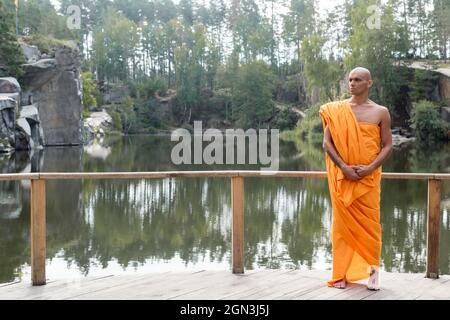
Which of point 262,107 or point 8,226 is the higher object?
point 262,107

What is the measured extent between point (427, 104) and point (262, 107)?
21223mm

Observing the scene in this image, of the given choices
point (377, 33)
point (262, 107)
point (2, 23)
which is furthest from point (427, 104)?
point (2, 23)

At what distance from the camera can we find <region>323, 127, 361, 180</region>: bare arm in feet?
10.4

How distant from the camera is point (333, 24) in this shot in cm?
5062

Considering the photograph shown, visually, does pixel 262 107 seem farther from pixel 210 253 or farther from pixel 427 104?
pixel 210 253

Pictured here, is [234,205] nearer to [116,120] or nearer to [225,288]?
[225,288]

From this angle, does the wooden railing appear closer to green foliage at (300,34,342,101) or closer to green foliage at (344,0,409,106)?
green foliage at (344,0,409,106)

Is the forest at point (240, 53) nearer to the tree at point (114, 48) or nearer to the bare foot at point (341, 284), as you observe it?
the tree at point (114, 48)

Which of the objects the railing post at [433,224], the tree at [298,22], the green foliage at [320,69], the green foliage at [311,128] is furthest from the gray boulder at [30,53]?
the tree at [298,22]

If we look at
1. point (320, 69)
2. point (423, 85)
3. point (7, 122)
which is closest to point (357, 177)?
point (7, 122)

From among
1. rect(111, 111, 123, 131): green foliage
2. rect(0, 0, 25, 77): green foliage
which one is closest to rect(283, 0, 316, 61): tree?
rect(111, 111, 123, 131): green foliage

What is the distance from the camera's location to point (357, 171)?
319 centimetres

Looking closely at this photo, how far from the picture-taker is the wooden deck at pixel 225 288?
307cm

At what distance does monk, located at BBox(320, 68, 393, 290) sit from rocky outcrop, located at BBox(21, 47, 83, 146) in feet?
95.8
